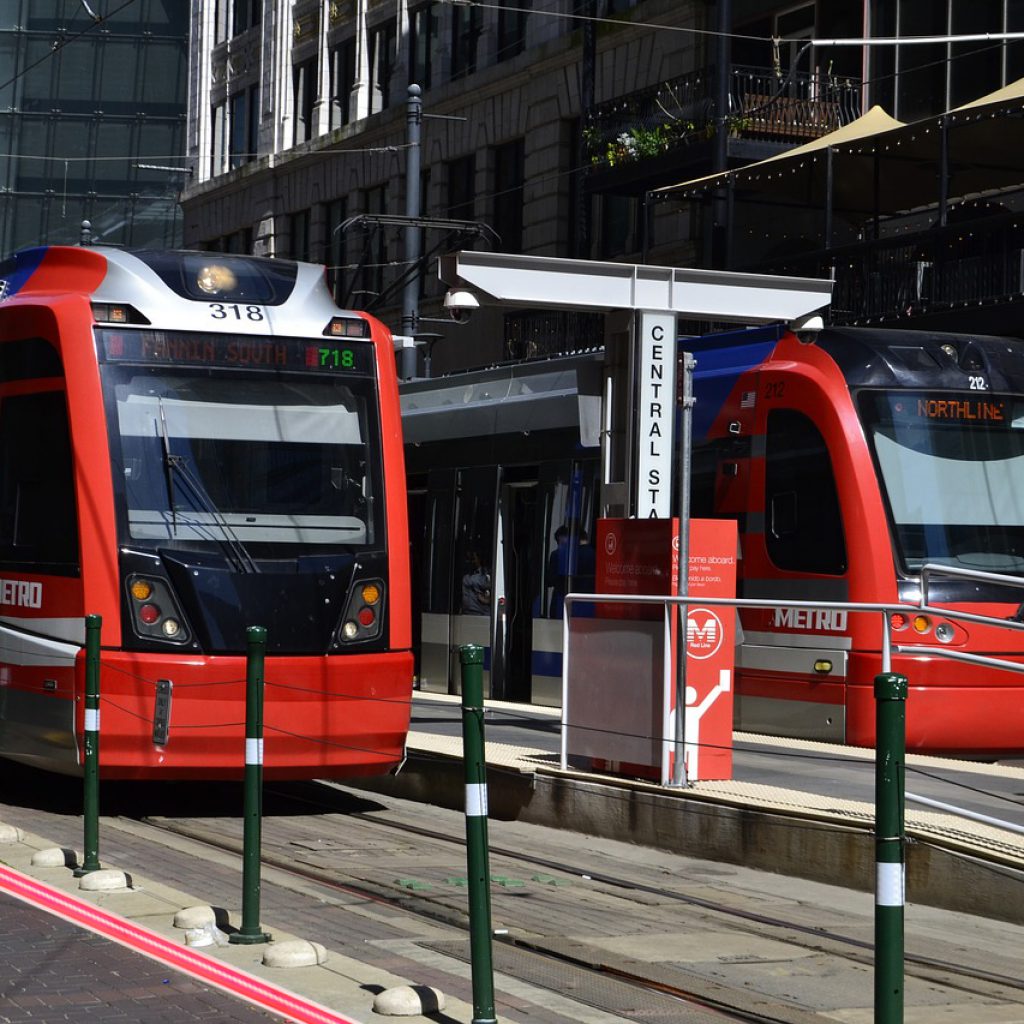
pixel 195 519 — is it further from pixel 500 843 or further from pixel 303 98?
pixel 303 98

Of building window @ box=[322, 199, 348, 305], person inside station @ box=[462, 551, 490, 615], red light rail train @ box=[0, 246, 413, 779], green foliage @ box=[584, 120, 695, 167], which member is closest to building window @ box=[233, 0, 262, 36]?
building window @ box=[322, 199, 348, 305]

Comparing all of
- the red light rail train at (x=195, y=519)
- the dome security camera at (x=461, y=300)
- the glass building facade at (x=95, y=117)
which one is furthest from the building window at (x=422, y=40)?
the red light rail train at (x=195, y=519)

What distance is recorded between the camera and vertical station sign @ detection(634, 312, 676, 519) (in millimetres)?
13789

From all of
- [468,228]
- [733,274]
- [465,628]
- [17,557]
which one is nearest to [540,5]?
[468,228]

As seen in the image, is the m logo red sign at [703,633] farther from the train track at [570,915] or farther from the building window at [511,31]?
the building window at [511,31]

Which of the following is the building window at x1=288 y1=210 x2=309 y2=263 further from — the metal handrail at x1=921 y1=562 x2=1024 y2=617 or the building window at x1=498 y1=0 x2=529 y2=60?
the metal handrail at x1=921 y1=562 x2=1024 y2=617

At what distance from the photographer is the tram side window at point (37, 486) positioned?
38.7ft

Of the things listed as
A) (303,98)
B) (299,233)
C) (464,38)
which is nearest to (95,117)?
(303,98)

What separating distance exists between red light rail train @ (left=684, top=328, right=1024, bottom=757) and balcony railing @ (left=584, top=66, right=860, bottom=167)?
45.4ft

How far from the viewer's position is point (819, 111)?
29.4 meters

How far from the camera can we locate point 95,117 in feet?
213

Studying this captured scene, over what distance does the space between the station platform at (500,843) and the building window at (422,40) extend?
27.7 meters

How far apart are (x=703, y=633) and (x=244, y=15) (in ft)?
133

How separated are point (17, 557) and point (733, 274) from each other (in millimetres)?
5242
